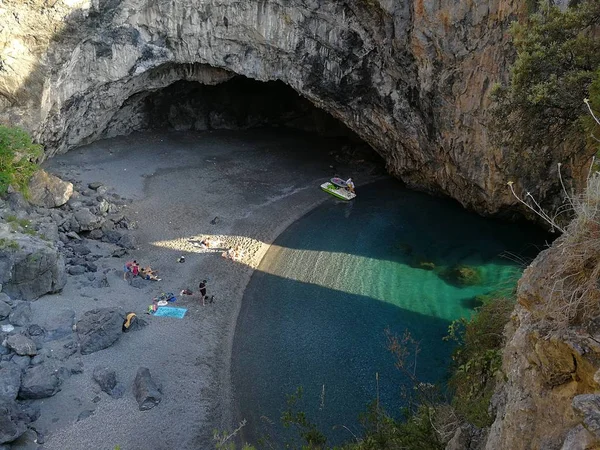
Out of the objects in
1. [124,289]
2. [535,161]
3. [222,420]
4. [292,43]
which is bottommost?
[222,420]

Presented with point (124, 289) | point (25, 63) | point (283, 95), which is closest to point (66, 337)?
point (124, 289)

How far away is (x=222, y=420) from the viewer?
1450 centimetres

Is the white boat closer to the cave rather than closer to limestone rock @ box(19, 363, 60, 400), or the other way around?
the cave

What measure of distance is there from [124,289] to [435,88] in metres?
15.9

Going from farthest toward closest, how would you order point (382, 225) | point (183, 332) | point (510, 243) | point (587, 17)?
point (382, 225) < point (510, 243) < point (183, 332) < point (587, 17)

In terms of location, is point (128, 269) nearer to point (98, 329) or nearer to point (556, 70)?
point (98, 329)

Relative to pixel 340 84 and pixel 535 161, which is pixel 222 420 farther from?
pixel 340 84

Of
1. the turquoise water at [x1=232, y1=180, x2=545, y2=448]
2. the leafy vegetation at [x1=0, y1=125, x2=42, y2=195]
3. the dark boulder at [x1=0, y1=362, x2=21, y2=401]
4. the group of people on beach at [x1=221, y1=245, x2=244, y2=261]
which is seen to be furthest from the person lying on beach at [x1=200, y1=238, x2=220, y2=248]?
the dark boulder at [x1=0, y1=362, x2=21, y2=401]

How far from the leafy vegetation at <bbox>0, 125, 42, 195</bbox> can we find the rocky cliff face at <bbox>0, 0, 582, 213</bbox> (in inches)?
96.8

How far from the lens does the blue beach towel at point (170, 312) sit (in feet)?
58.7

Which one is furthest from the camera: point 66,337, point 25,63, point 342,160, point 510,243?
point 342,160

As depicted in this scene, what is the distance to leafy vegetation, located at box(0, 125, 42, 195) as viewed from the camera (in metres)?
20.5

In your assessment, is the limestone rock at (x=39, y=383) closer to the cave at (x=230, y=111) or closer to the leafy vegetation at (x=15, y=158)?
the leafy vegetation at (x=15, y=158)

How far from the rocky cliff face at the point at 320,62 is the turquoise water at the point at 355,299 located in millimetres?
2424
